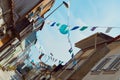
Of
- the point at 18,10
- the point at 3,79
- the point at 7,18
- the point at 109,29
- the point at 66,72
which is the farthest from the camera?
the point at 3,79

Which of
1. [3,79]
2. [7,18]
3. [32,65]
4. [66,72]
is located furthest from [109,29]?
[32,65]

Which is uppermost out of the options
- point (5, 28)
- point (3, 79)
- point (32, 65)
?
point (5, 28)

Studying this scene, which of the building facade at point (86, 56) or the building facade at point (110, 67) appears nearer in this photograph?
the building facade at point (110, 67)

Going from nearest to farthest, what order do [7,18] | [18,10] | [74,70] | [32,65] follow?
[7,18], [18,10], [74,70], [32,65]

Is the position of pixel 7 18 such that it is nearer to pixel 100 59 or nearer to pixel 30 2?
pixel 30 2

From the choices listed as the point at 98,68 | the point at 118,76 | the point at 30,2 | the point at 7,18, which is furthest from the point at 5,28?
the point at 118,76

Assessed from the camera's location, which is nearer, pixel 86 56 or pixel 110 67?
pixel 110 67

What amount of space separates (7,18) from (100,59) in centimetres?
759

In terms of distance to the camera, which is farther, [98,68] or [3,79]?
[3,79]

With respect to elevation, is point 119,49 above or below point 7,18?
below

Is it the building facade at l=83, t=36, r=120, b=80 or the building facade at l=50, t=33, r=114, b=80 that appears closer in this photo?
the building facade at l=83, t=36, r=120, b=80

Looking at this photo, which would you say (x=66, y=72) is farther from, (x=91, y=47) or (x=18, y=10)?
(x=18, y=10)

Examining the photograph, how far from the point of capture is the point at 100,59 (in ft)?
79.2

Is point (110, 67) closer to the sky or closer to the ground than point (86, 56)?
closer to the sky
